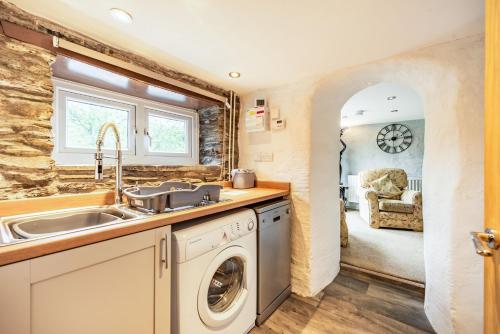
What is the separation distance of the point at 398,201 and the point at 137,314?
154 inches

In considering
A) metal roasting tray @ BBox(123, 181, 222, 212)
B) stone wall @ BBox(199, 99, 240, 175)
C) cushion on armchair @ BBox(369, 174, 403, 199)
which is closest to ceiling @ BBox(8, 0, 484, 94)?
stone wall @ BBox(199, 99, 240, 175)

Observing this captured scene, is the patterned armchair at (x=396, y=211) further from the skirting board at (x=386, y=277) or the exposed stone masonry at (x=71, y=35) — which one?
the exposed stone masonry at (x=71, y=35)

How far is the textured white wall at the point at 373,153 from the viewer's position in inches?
173

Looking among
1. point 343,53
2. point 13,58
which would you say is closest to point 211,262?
point 13,58

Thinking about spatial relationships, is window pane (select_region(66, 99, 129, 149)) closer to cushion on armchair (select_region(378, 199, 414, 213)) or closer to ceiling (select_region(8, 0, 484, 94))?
ceiling (select_region(8, 0, 484, 94))

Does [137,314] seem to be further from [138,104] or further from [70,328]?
[138,104]

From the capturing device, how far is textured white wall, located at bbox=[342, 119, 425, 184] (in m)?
4.41

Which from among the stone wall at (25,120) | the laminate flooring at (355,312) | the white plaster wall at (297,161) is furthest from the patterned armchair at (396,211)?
the stone wall at (25,120)

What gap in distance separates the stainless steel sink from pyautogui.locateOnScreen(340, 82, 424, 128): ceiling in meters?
2.74

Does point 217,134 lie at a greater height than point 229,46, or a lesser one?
lesser

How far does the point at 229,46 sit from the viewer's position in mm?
1323

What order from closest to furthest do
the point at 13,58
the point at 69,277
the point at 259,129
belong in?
the point at 69,277 → the point at 13,58 → the point at 259,129

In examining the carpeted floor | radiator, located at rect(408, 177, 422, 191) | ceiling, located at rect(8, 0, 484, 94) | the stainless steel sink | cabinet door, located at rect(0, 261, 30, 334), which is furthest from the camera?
radiator, located at rect(408, 177, 422, 191)

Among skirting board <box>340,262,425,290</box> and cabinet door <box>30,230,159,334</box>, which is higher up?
cabinet door <box>30,230,159,334</box>
